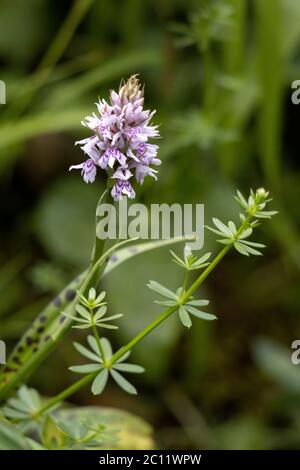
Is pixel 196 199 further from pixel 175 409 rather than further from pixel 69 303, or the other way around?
pixel 69 303

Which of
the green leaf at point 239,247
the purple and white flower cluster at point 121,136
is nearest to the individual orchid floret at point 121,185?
the purple and white flower cluster at point 121,136

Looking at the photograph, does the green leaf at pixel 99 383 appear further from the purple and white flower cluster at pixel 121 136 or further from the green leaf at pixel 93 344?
the purple and white flower cluster at pixel 121 136

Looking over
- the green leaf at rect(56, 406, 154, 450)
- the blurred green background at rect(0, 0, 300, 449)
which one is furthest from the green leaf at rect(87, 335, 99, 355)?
the blurred green background at rect(0, 0, 300, 449)

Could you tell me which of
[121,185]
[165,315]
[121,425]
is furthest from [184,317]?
[121,425]

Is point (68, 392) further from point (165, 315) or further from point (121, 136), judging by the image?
point (121, 136)
